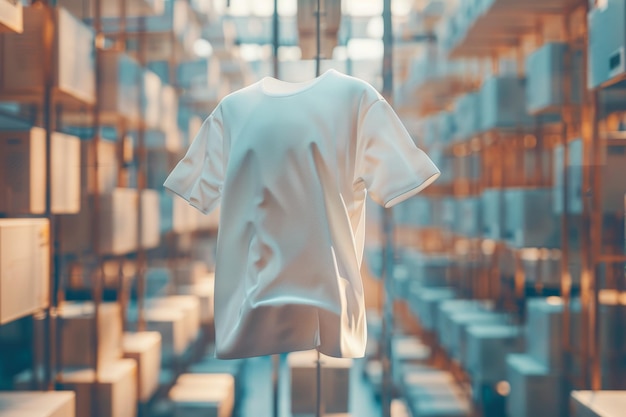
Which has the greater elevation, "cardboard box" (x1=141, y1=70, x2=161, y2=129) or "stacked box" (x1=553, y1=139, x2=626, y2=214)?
"cardboard box" (x1=141, y1=70, x2=161, y2=129)

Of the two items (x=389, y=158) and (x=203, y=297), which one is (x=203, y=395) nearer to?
(x=203, y=297)

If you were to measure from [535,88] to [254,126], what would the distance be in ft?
7.76

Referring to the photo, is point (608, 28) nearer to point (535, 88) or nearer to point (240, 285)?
point (535, 88)

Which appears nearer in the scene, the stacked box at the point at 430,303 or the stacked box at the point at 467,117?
the stacked box at the point at 467,117

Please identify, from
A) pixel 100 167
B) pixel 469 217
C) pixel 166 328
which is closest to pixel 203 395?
pixel 166 328

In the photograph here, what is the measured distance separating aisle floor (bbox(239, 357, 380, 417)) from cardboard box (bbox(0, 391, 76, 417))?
1.89 metres

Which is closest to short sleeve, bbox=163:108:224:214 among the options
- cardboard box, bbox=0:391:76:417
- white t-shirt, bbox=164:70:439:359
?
white t-shirt, bbox=164:70:439:359

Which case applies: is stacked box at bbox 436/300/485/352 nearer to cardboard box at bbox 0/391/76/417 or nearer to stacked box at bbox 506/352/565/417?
stacked box at bbox 506/352/565/417

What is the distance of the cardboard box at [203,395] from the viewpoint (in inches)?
145

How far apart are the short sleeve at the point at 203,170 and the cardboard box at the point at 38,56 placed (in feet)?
4.02


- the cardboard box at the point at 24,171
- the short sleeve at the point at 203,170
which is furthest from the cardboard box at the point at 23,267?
the short sleeve at the point at 203,170

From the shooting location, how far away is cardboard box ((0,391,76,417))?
213 centimetres

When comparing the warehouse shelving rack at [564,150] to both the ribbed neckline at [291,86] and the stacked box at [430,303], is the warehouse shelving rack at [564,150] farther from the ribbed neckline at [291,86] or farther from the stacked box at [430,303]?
the ribbed neckline at [291,86]

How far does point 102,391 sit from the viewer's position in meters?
3.12
